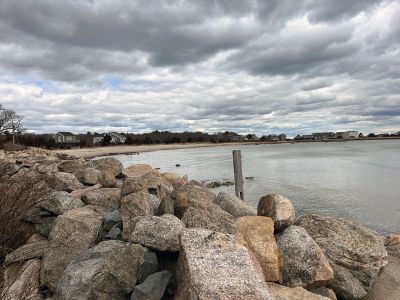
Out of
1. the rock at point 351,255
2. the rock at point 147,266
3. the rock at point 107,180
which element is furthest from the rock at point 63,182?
the rock at point 351,255

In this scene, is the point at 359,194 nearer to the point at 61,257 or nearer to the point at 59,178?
the point at 59,178

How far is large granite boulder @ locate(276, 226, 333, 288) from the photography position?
5.93 m

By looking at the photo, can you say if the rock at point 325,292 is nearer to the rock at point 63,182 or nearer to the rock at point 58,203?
the rock at point 58,203

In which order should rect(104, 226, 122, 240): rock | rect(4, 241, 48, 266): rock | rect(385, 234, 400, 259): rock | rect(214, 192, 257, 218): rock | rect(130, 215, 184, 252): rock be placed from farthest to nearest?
rect(385, 234, 400, 259): rock
rect(214, 192, 257, 218): rock
rect(104, 226, 122, 240): rock
rect(4, 241, 48, 266): rock
rect(130, 215, 184, 252): rock

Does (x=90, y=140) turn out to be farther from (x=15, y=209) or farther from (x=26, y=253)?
(x=26, y=253)

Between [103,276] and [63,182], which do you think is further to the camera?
[63,182]

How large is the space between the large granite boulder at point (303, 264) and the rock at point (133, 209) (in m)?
2.39

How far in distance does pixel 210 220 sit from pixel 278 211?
1.76 metres

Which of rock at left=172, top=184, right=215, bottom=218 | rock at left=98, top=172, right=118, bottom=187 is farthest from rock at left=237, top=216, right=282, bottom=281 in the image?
rock at left=98, top=172, right=118, bottom=187

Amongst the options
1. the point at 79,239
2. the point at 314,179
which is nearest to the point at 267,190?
the point at 314,179

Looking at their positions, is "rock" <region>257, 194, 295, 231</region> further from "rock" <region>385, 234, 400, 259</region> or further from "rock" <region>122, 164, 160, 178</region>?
"rock" <region>122, 164, 160, 178</region>

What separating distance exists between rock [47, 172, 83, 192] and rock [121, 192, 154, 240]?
3601 millimetres

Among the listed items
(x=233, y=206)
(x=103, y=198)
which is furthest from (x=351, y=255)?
(x=103, y=198)

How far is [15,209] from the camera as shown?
6520 millimetres
